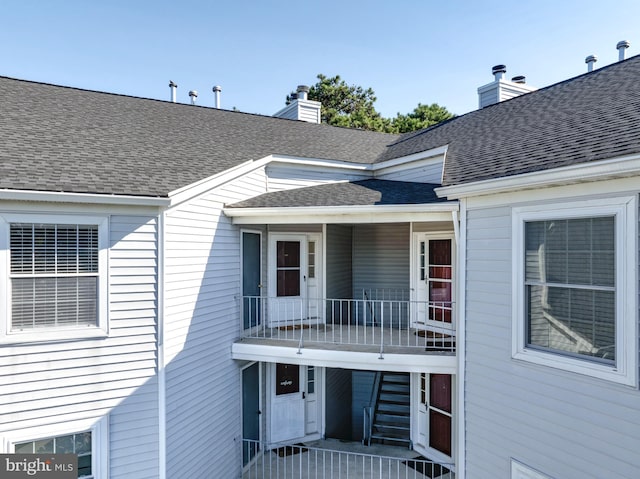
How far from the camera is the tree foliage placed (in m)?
36.2

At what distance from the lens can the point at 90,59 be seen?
14.0 meters

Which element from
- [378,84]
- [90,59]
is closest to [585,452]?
[90,59]

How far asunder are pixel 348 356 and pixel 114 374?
3763mm

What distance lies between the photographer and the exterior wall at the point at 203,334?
20.2 feet

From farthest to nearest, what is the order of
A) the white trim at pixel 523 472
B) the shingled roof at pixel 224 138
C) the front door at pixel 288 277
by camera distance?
the front door at pixel 288 277
the shingled roof at pixel 224 138
the white trim at pixel 523 472

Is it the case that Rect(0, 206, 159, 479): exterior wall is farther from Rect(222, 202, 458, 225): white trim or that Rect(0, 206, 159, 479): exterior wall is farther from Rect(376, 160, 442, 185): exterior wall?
Rect(376, 160, 442, 185): exterior wall

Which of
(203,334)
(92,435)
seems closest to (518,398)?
A: (203,334)

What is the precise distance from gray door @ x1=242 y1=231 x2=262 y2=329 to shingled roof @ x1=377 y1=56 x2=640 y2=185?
4106 mm

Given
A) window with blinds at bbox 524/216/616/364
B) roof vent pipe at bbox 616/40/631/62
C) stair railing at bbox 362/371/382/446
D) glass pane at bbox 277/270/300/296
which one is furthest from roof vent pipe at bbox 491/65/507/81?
stair railing at bbox 362/371/382/446

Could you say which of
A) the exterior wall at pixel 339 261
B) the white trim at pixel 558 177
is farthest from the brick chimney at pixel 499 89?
the white trim at pixel 558 177

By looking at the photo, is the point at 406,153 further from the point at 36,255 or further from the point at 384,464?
the point at 36,255

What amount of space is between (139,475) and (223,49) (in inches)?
530

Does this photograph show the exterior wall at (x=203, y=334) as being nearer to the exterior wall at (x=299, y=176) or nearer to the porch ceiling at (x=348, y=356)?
the porch ceiling at (x=348, y=356)

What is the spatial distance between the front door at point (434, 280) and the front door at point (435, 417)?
3.75ft
